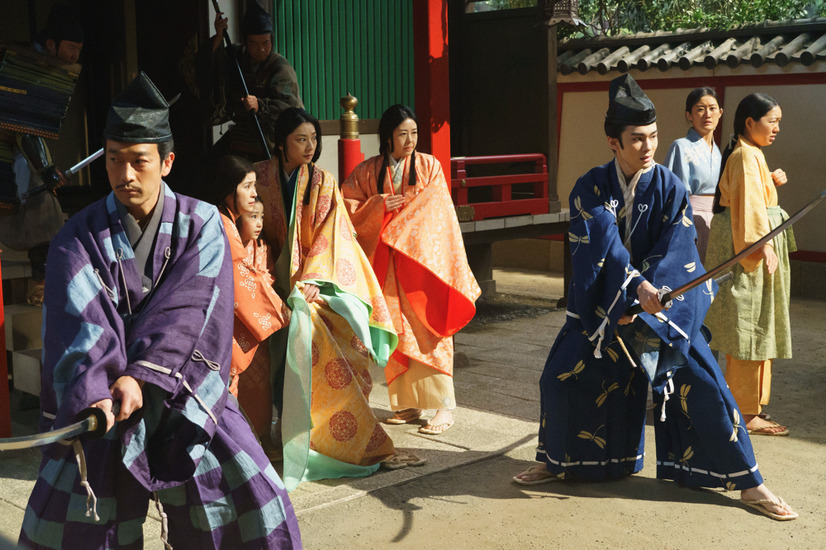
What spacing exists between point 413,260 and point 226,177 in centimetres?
138

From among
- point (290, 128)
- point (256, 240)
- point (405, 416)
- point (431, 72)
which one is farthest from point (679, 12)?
point (256, 240)

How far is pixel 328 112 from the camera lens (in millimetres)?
7523

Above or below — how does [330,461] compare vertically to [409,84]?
below

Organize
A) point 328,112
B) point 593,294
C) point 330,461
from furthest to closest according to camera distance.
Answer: point 328,112 < point 330,461 < point 593,294

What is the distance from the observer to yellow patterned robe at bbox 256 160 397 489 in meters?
4.52

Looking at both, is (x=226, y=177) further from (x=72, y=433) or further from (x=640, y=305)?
(x=72, y=433)

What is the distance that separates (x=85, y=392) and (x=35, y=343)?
3.46m

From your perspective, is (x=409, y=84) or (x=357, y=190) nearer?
(x=357, y=190)

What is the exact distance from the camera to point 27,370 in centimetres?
540

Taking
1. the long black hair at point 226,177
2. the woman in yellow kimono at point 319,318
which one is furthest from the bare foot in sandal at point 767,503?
the long black hair at point 226,177

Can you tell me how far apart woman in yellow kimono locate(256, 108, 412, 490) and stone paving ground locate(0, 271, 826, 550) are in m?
0.18

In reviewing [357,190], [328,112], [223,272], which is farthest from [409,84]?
[223,272]

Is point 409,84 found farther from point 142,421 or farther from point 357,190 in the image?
point 142,421

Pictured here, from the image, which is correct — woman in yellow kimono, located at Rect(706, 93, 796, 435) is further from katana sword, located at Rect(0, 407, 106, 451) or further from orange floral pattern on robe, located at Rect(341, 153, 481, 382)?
katana sword, located at Rect(0, 407, 106, 451)
